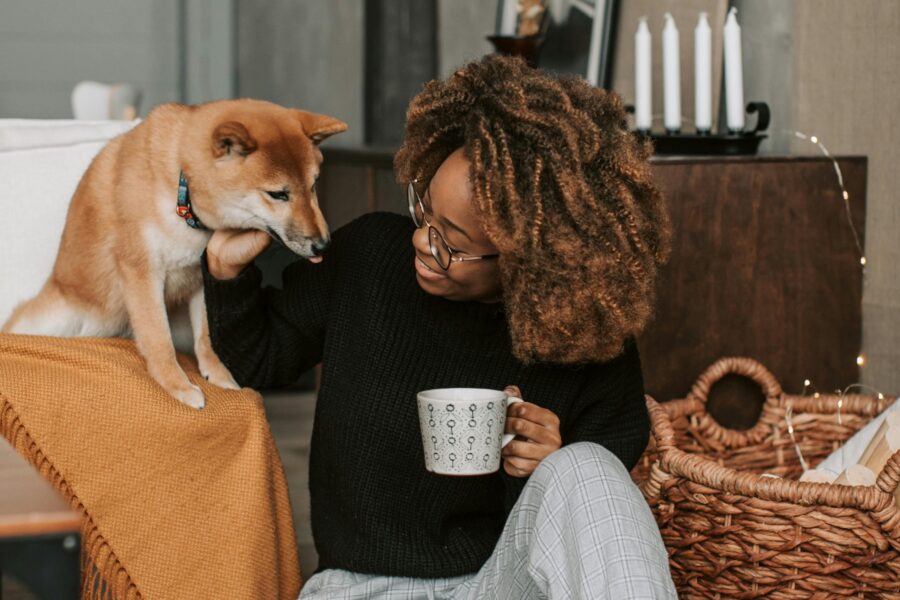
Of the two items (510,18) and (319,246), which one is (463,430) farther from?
(510,18)

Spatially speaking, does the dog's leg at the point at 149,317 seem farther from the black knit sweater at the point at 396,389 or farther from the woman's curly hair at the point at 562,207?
the woman's curly hair at the point at 562,207

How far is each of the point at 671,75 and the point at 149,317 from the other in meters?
1.10

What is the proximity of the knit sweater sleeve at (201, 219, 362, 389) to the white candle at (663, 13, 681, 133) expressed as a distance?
846 millimetres

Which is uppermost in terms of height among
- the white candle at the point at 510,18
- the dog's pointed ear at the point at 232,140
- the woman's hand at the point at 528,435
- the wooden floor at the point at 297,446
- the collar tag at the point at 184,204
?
the white candle at the point at 510,18

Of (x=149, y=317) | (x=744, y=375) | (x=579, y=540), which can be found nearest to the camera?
(x=579, y=540)

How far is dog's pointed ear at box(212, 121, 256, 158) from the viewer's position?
4.83ft

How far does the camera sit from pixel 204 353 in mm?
1626

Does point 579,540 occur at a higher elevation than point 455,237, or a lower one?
lower

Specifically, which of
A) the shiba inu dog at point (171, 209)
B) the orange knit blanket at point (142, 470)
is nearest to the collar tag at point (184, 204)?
the shiba inu dog at point (171, 209)

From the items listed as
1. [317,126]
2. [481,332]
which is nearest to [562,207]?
[481,332]

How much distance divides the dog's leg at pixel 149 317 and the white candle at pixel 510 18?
5.33 feet

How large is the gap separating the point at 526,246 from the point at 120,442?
56cm

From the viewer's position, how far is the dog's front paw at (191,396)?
1438 millimetres

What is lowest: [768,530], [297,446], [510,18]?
[297,446]
